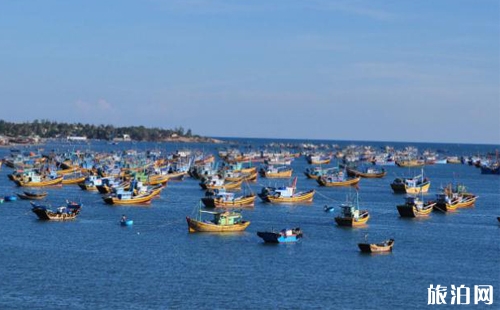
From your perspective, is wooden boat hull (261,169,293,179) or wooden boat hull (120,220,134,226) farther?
wooden boat hull (261,169,293,179)

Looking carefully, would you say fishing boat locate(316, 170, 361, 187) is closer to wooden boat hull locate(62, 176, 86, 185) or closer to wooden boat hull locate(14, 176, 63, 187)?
wooden boat hull locate(62, 176, 86, 185)

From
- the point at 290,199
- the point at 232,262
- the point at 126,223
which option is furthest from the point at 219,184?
the point at 232,262

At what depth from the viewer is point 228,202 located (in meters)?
86.6

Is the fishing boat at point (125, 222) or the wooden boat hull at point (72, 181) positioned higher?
the fishing boat at point (125, 222)

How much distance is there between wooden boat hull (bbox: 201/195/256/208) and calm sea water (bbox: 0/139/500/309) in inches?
122

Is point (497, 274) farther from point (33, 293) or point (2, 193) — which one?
point (2, 193)

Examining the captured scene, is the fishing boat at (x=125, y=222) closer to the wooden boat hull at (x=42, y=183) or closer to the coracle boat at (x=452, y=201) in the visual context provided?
the coracle boat at (x=452, y=201)

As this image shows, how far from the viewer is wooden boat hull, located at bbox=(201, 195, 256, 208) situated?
281ft

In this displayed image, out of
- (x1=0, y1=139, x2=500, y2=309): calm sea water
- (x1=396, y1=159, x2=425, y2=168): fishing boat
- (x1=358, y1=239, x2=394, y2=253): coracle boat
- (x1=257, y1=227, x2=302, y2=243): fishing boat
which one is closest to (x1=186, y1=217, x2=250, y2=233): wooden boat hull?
(x1=0, y1=139, x2=500, y2=309): calm sea water

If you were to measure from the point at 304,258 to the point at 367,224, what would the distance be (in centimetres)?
1947

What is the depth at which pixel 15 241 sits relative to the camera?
61.7 meters

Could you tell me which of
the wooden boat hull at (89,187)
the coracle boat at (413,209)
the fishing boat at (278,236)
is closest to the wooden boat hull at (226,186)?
the wooden boat hull at (89,187)

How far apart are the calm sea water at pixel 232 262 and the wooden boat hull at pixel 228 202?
3097 mm

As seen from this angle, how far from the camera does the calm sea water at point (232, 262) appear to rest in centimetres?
4519
